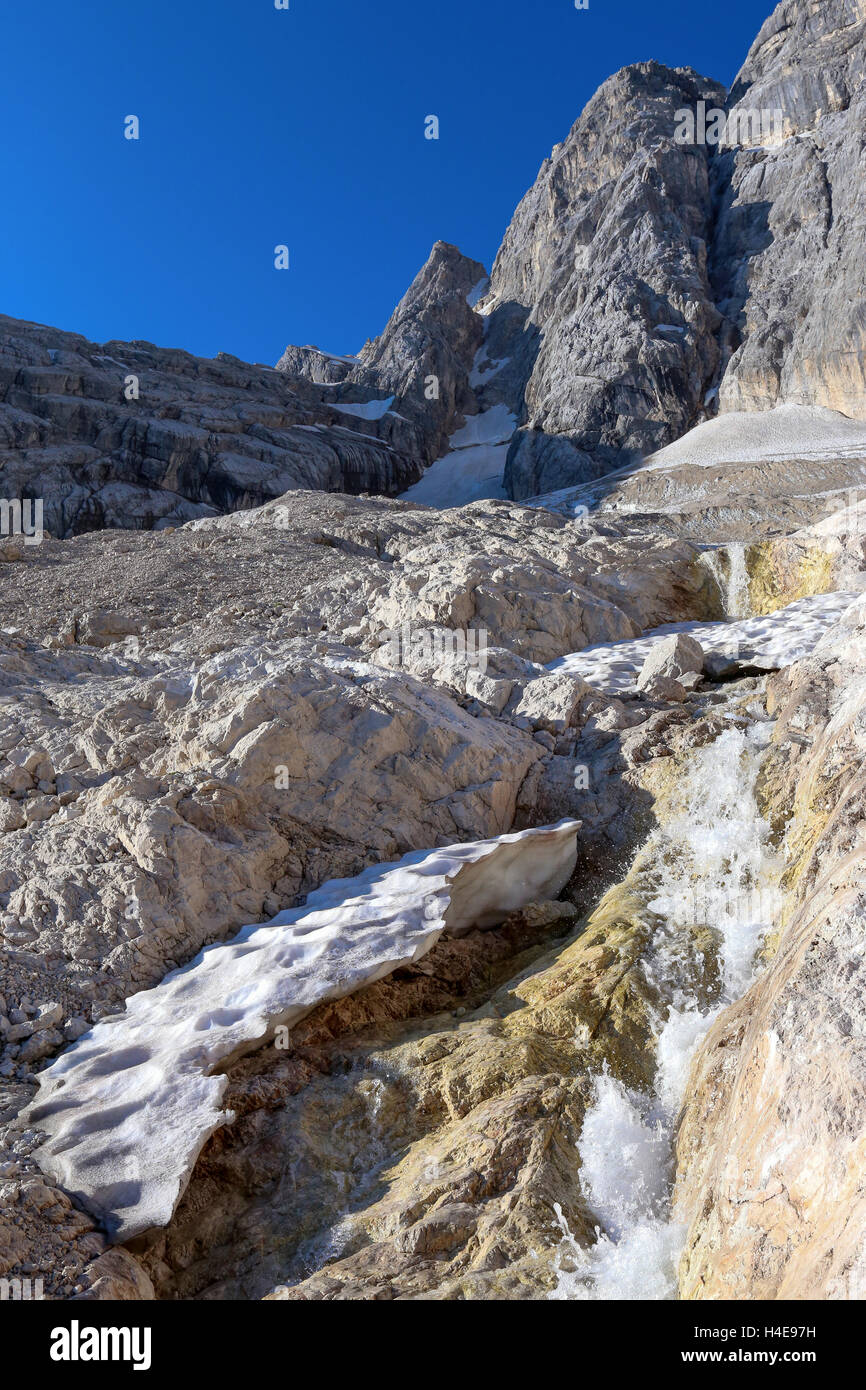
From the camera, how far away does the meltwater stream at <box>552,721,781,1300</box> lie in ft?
16.4

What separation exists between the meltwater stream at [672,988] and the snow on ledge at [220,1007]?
130 centimetres

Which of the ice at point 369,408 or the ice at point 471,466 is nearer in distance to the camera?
the ice at point 471,466

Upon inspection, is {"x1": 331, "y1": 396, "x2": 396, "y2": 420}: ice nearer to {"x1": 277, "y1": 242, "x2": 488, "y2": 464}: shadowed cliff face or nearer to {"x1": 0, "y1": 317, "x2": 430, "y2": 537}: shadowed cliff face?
{"x1": 277, "y1": 242, "x2": 488, "y2": 464}: shadowed cliff face

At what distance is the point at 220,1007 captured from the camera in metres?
6.58

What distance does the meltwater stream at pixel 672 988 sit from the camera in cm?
500

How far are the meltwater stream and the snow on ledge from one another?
130cm

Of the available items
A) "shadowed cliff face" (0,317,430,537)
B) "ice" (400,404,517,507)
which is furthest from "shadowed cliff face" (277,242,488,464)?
"shadowed cliff face" (0,317,430,537)

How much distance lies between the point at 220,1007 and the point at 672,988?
11.3 ft
